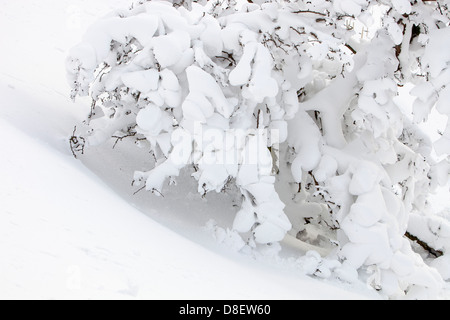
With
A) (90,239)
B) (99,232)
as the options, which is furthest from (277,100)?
(90,239)

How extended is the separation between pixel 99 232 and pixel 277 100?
5.76 feet

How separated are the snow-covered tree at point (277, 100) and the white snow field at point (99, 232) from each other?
0.82ft

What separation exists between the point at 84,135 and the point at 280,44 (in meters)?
1.63

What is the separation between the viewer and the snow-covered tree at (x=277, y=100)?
3936mm

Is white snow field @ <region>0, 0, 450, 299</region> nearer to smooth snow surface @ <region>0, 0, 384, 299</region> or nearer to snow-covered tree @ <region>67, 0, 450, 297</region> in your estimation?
smooth snow surface @ <region>0, 0, 384, 299</region>

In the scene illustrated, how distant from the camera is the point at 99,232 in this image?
306cm

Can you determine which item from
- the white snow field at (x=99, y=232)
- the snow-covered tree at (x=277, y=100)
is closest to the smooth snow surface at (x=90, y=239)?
the white snow field at (x=99, y=232)

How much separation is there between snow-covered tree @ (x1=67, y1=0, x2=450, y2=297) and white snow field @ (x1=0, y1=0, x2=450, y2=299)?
249 millimetres

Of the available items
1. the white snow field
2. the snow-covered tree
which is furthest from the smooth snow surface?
the snow-covered tree

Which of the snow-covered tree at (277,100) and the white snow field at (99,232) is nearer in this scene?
the white snow field at (99,232)

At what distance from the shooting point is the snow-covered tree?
12.9 ft

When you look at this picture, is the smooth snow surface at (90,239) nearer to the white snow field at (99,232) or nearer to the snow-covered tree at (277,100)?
the white snow field at (99,232)

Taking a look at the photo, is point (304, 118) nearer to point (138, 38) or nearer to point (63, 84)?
point (138, 38)

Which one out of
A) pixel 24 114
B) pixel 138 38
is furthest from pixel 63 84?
pixel 138 38
